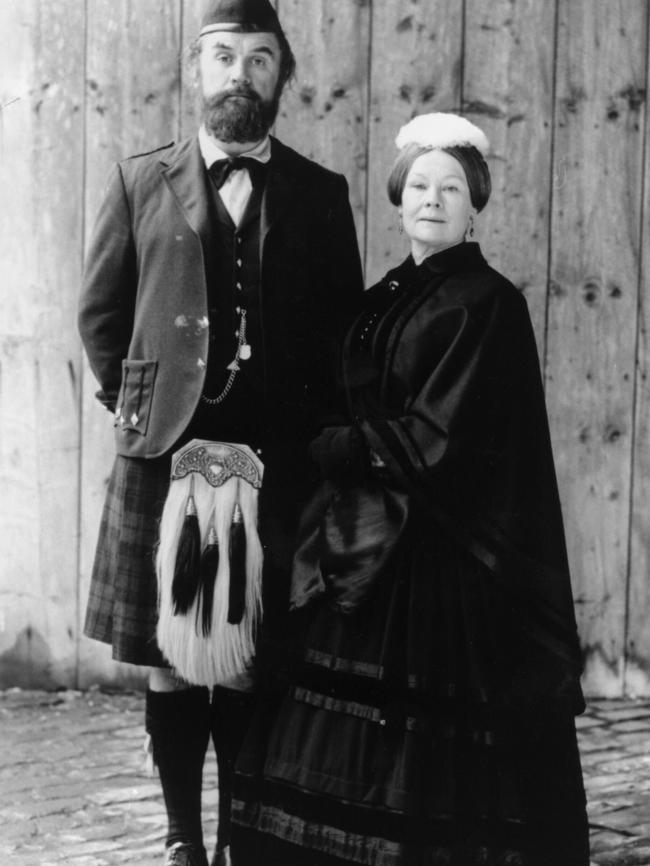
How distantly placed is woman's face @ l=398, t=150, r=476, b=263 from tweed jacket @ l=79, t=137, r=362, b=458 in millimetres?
318

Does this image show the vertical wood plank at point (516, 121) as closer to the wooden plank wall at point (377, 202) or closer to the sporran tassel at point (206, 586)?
the wooden plank wall at point (377, 202)

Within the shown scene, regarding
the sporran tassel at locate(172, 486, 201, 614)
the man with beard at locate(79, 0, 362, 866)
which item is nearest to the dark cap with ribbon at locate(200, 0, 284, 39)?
the man with beard at locate(79, 0, 362, 866)

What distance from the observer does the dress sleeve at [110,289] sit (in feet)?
A: 9.21

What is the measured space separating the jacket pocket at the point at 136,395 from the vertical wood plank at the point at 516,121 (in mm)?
1477

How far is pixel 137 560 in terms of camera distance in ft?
9.20

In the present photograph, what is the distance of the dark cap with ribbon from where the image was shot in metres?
2.72

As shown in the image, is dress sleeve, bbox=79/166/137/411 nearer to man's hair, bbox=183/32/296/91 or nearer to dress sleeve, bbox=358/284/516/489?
man's hair, bbox=183/32/296/91

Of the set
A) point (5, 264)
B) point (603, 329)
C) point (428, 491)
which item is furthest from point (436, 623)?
point (5, 264)

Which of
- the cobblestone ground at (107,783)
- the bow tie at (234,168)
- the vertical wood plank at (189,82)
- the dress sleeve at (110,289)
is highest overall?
the vertical wood plank at (189,82)

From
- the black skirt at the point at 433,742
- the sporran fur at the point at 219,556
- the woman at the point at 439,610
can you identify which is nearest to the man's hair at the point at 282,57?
the woman at the point at 439,610

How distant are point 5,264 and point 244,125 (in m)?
1.44

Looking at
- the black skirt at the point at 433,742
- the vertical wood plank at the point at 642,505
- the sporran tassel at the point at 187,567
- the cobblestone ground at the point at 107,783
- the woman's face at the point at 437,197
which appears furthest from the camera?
the vertical wood plank at the point at 642,505

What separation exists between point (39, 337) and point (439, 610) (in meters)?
1.91

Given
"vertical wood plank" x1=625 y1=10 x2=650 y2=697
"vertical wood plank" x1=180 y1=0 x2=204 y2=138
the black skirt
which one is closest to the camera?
the black skirt
